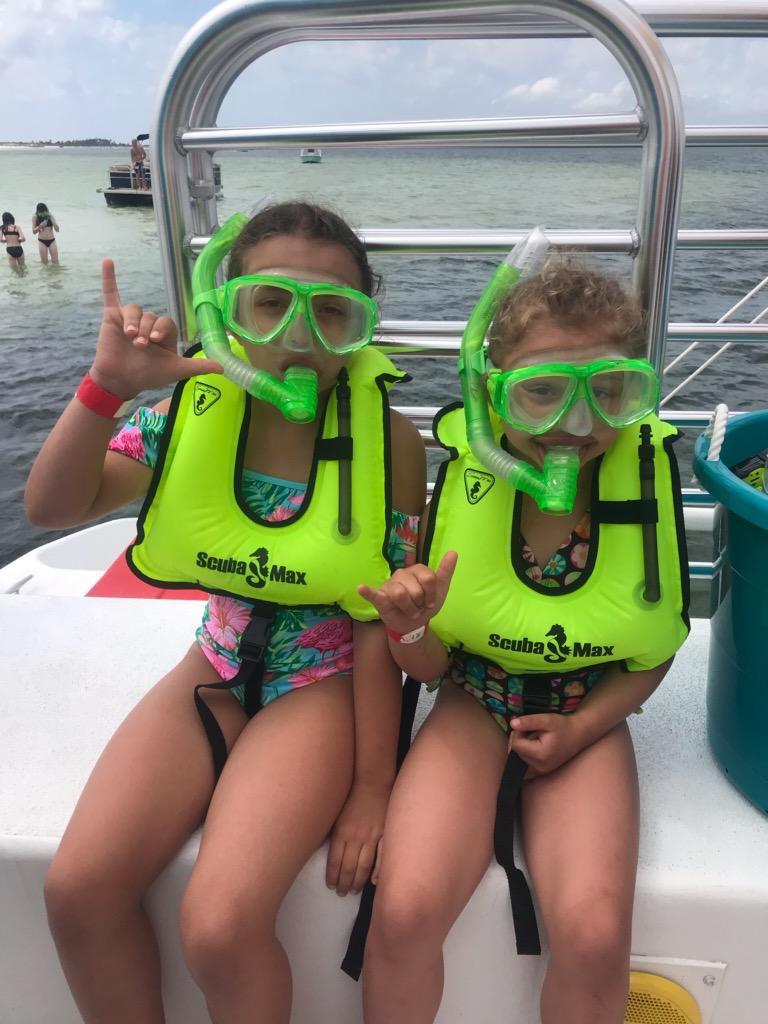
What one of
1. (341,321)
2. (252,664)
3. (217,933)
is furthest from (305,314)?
(217,933)

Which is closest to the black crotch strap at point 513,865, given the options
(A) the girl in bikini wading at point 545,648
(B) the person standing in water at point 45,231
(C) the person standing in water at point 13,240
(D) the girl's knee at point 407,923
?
(A) the girl in bikini wading at point 545,648

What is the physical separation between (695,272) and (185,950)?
1153 cm

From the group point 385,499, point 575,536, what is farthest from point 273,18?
point 575,536

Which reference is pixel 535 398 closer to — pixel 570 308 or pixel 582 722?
pixel 570 308

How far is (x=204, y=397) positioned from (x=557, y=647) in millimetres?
877

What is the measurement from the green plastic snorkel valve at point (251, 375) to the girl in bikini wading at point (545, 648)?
0.33m

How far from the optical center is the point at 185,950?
1187 millimetres

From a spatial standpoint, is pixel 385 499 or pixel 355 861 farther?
pixel 385 499

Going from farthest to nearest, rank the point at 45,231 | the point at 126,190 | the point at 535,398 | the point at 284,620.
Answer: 1. the point at 126,190
2. the point at 45,231
3. the point at 284,620
4. the point at 535,398

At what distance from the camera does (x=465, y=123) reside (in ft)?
5.72

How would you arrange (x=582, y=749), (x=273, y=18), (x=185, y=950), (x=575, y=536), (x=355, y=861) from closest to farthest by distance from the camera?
(x=185, y=950) < (x=355, y=861) < (x=582, y=749) < (x=575, y=536) < (x=273, y=18)

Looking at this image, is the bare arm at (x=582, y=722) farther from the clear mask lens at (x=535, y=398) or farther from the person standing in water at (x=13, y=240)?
the person standing in water at (x=13, y=240)

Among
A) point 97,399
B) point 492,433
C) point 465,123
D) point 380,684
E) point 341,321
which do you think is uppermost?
point 465,123

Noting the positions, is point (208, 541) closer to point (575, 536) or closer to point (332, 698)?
point (332, 698)
